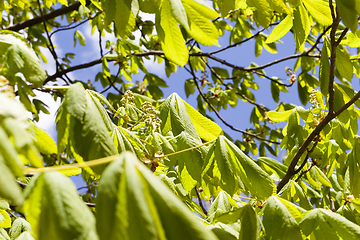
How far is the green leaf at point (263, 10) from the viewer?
989 millimetres

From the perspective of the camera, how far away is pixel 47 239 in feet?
1.51

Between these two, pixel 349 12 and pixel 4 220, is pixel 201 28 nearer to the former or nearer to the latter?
pixel 349 12

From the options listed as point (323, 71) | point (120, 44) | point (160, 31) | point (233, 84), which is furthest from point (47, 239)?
point (233, 84)

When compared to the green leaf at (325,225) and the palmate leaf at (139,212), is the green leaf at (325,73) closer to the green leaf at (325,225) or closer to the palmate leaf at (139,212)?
the green leaf at (325,225)

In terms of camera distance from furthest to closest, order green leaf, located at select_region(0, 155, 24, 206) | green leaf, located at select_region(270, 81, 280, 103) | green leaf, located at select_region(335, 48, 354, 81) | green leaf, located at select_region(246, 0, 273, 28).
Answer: green leaf, located at select_region(270, 81, 280, 103)
green leaf, located at select_region(335, 48, 354, 81)
green leaf, located at select_region(246, 0, 273, 28)
green leaf, located at select_region(0, 155, 24, 206)

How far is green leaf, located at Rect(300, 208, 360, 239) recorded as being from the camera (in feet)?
2.61

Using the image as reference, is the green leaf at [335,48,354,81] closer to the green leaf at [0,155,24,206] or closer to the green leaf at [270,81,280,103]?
the green leaf at [0,155,24,206]

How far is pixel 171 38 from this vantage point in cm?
84

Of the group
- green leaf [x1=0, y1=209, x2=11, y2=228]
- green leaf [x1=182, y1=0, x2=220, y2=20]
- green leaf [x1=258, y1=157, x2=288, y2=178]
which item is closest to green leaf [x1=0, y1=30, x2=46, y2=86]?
green leaf [x1=182, y1=0, x2=220, y2=20]

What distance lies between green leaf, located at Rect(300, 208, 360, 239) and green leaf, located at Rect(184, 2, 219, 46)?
58cm

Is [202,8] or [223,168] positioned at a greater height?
[202,8]

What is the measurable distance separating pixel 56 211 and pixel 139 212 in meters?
0.14

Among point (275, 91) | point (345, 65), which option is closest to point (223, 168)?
point (345, 65)

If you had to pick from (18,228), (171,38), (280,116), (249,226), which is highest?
(171,38)
